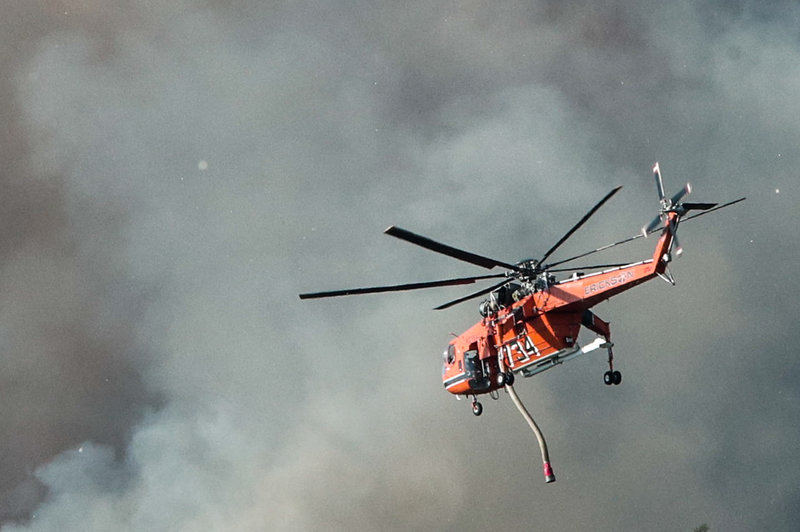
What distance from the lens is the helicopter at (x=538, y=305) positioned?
52.3 metres

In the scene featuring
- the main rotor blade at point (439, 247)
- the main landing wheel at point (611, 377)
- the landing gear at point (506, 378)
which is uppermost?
the main rotor blade at point (439, 247)

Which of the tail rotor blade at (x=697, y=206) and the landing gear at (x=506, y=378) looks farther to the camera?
the landing gear at (x=506, y=378)

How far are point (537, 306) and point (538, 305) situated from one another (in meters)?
0.11

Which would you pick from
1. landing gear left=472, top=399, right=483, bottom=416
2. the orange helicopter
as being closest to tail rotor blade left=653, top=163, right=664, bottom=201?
the orange helicopter

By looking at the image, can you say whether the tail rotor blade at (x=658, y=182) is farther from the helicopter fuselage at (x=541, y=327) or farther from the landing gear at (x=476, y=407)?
the landing gear at (x=476, y=407)

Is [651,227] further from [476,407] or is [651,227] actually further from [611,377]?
[476,407]

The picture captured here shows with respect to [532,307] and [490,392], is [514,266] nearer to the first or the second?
[532,307]

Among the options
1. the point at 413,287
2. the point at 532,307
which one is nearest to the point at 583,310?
the point at 532,307

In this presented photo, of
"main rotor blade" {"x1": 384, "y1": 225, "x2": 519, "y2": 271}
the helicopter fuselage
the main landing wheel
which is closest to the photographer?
"main rotor blade" {"x1": 384, "y1": 225, "x2": 519, "y2": 271}

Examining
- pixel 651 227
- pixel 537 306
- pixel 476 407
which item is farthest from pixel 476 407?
pixel 651 227

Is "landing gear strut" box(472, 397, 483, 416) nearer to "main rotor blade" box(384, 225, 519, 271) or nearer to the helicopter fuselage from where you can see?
the helicopter fuselage

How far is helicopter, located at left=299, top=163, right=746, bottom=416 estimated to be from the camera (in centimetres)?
5234

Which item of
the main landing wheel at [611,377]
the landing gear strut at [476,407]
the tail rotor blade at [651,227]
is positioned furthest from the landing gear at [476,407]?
the tail rotor blade at [651,227]

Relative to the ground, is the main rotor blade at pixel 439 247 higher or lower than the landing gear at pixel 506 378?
higher
